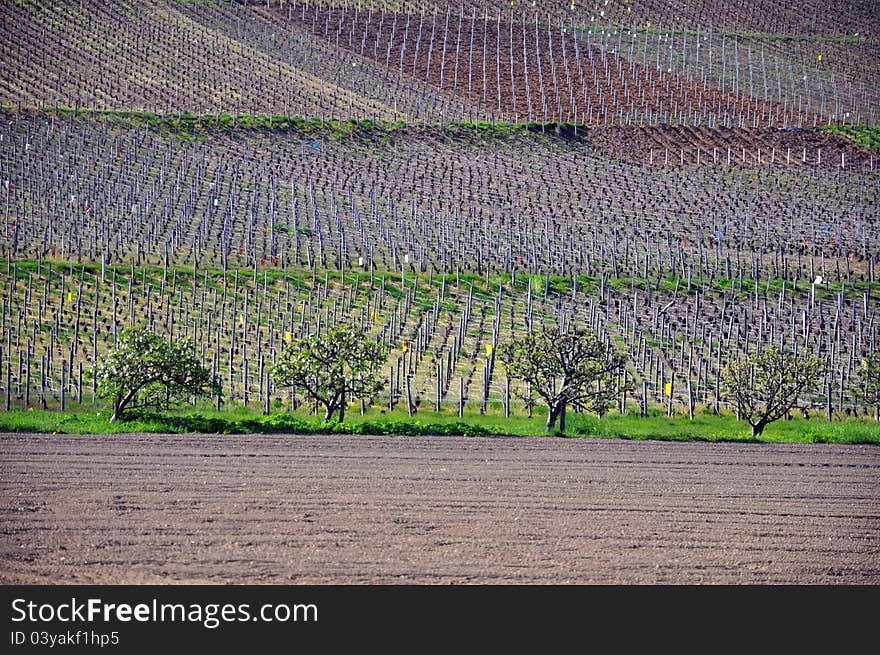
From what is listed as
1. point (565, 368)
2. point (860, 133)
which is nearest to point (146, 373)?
point (565, 368)

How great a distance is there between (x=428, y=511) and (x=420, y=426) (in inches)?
337

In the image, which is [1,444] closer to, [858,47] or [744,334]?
[744,334]

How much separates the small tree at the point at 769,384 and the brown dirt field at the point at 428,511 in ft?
11.4

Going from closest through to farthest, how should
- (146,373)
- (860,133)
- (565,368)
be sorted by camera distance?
1. (146,373)
2. (565,368)
3. (860,133)

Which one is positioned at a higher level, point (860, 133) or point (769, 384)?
point (860, 133)

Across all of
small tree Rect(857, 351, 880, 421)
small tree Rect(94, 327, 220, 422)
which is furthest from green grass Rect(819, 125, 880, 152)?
small tree Rect(94, 327, 220, 422)

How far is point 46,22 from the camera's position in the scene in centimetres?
8531

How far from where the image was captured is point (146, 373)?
1168 inches

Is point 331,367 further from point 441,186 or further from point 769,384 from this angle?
point 441,186

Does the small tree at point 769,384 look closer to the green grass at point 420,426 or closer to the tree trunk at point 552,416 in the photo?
the green grass at point 420,426

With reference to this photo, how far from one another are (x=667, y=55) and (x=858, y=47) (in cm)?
1686

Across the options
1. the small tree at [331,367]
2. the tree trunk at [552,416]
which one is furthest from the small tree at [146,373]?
the tree trunk at [552,416]

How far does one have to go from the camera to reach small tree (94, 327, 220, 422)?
1168 inches

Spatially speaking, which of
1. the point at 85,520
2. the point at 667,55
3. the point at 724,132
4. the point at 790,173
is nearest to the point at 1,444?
the point at 85,520
